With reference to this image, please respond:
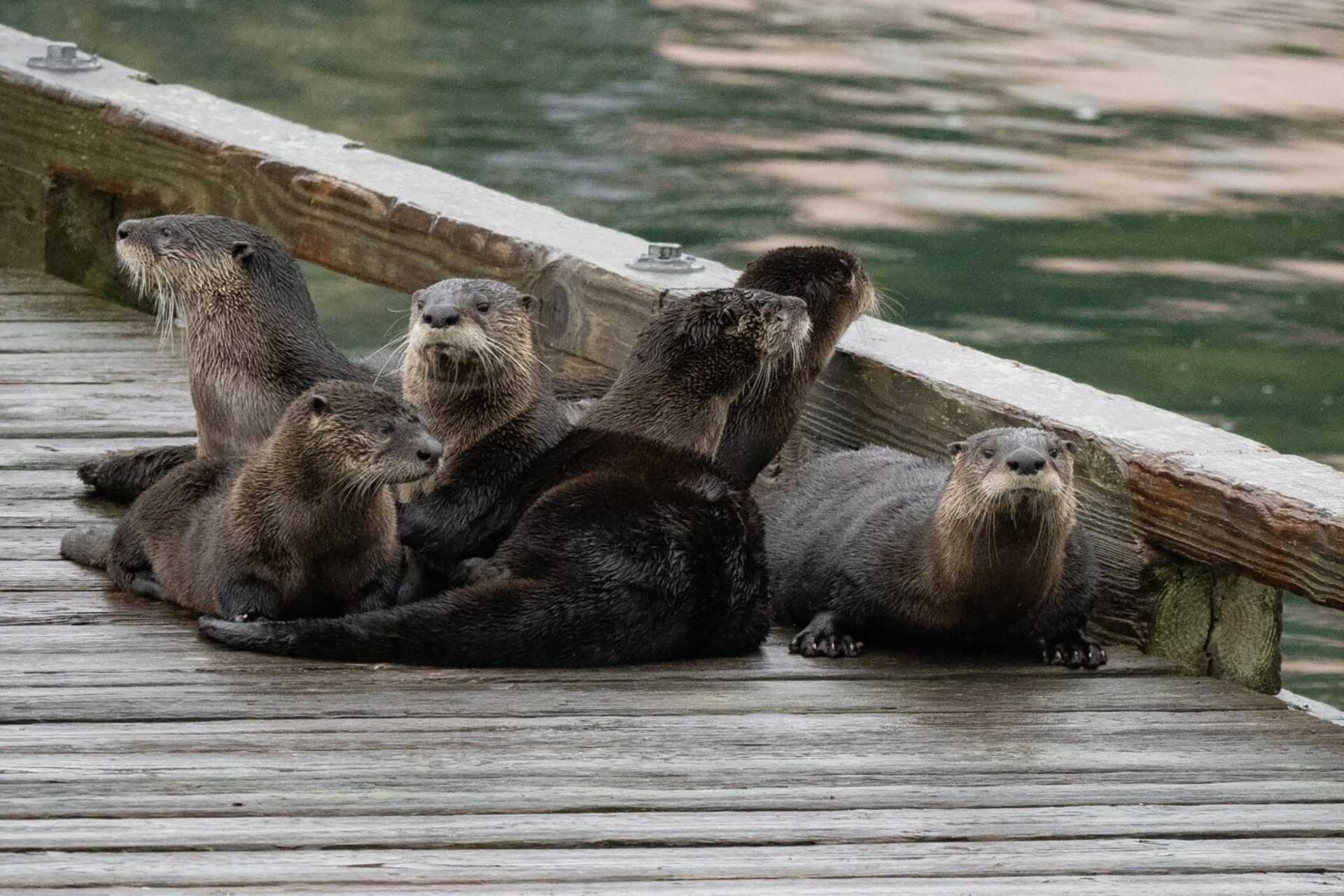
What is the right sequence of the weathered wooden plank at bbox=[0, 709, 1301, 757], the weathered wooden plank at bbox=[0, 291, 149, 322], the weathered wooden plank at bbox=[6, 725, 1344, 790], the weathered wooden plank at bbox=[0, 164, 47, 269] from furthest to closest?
the weathered wooden plank at bbox=[0, 164, 47, 269]
the weathered wooden plank at bbox=[0, 291, 149, 322]
the weathered wooden plank at bbox=[0, 709, 1301, 757]
the weathered wooden plank at bbox=[6, 725, 1344, 790]

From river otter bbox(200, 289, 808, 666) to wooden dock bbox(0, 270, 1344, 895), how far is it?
0.04 m

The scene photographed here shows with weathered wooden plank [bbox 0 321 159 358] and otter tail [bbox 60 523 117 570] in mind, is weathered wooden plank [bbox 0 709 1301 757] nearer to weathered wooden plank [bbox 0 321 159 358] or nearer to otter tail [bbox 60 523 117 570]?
otter tail [bbox 60 523 117 570]

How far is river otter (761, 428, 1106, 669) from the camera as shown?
3605mm

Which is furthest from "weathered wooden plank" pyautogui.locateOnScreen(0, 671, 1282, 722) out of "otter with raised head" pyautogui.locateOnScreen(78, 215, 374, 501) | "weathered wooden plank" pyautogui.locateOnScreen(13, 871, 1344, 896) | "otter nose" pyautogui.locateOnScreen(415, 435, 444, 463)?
"otter with raised head" pyautogui.locateOnScreen(78, 215, 374, 501)

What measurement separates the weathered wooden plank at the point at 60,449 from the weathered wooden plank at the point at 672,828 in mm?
1961

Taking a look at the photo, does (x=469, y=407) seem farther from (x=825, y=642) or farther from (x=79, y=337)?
(x=79, y=337)

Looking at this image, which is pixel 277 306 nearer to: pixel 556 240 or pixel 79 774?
pixel 556 240

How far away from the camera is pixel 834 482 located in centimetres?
423

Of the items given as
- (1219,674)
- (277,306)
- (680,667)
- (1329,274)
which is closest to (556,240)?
(277,306)

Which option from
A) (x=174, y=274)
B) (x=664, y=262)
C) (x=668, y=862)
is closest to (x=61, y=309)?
(x=174, y=274)

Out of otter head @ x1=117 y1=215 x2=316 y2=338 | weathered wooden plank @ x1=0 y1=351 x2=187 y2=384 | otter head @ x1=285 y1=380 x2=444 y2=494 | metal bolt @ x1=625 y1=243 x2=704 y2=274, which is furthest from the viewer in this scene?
weathered wooden plank @ x1=0 y1=351 x2=187 y2=384

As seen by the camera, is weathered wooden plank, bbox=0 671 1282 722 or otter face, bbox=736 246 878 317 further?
otter face, bbox=736 246 878 317

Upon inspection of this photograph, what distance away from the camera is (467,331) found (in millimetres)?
3936

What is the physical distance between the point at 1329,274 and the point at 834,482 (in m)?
8.56
